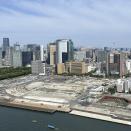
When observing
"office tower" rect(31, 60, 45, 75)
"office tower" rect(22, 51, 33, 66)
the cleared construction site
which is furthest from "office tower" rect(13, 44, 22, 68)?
the cleared construction site

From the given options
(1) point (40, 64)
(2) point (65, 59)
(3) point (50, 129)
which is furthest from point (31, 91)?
(2) point (65, 59)

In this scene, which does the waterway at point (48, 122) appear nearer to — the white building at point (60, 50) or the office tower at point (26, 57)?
the white building at point (60, 50)

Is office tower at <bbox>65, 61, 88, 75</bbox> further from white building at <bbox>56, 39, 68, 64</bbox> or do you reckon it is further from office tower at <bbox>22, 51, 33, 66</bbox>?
office tower at <bbox>22, 51, 33, 66</bbox>

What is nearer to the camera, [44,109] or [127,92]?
[44,109]

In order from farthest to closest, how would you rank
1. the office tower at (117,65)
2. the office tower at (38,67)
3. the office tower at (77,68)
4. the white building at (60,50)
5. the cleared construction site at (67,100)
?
the white building at (60,50), the office tower at (38,67), the office tower at (77,68), the office tower at (117,65), the cleared construction site at (67,100)

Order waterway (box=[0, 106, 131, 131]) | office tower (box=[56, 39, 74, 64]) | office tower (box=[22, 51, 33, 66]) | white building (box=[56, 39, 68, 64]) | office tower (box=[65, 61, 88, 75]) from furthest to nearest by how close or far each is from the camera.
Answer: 1. office tower (box=[22, 51, 33, 66])
2. office tower (box=[56, 39, 74, 64])
3. white building (box=[56, 39, 68, 64])
4. office tower (box=[65, 61, 88, 75])
5. waterway (box=[0, 106, 131, 131])

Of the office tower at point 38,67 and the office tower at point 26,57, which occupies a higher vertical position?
the office tower at point 26,57

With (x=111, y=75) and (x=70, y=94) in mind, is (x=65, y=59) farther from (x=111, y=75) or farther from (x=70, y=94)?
(x=70, y=94)

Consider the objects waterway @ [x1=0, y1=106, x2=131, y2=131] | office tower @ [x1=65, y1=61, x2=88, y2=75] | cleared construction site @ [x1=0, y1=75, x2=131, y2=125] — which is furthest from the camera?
office tower @ [x1=65, y1=61, x2=88, y2=75]

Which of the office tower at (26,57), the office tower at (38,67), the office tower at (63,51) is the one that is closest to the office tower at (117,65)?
the office tower at (38,67)
